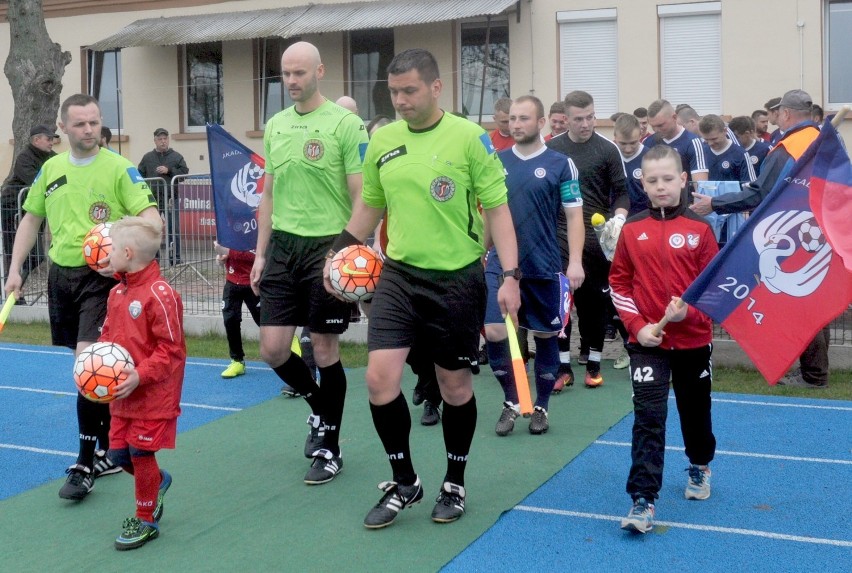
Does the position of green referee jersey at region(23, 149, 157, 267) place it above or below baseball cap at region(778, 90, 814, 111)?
below

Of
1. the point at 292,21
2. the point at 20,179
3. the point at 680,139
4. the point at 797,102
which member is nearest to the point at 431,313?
the point at 797,102

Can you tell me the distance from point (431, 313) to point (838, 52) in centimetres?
1317

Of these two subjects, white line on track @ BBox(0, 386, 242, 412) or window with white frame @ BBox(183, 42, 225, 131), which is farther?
window with white frame @ BBox(183, 42, 225, 131)

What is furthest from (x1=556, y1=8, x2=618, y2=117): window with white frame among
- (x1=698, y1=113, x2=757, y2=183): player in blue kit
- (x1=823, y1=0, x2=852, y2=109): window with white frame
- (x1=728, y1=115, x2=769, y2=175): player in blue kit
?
(x1=698, y1=113, x2=757, y2=183): player in blue kit

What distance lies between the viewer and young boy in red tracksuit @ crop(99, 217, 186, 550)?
5148mm

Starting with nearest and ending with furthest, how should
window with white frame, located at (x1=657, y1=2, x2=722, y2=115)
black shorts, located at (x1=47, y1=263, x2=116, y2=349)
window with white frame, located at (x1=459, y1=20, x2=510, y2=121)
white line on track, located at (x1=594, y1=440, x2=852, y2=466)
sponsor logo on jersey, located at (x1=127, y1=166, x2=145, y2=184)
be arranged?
1. black shorts, located at (x1=47, y1=263, x2=116, y2=349)
2. sponsor logo on jersey, located at (x1=127, y1=166, x2=145, y2=184)
3. white line on track, located at (x1=594, y1=440, x2=852, y2=466)
4. window with white frame, located at (x1=657, y1=2, x2=722, y2=115)
5. window with white frame, located at (x1=459, y1=20, x2=510, y2=121)

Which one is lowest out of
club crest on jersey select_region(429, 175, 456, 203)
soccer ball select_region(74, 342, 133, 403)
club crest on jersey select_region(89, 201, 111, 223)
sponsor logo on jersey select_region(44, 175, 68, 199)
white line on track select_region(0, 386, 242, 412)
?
white line on track select_region(0, 386, 242, 412)

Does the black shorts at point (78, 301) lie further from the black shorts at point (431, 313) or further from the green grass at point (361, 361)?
the green grass at point (361, 361)

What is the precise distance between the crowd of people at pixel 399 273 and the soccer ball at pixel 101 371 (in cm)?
6

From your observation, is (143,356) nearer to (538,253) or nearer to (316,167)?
(316,167)

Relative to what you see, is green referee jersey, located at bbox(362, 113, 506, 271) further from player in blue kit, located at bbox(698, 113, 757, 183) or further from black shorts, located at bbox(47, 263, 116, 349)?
player in blue kit, located at bbox(698, 113, 757, 183)

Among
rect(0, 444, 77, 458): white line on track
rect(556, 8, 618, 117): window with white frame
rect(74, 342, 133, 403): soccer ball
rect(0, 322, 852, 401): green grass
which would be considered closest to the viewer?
rect(74, 342, 133, 403): soccer ball

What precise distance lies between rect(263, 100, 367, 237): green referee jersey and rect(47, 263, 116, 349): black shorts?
1.06 metres

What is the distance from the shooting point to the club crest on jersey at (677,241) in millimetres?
5332
